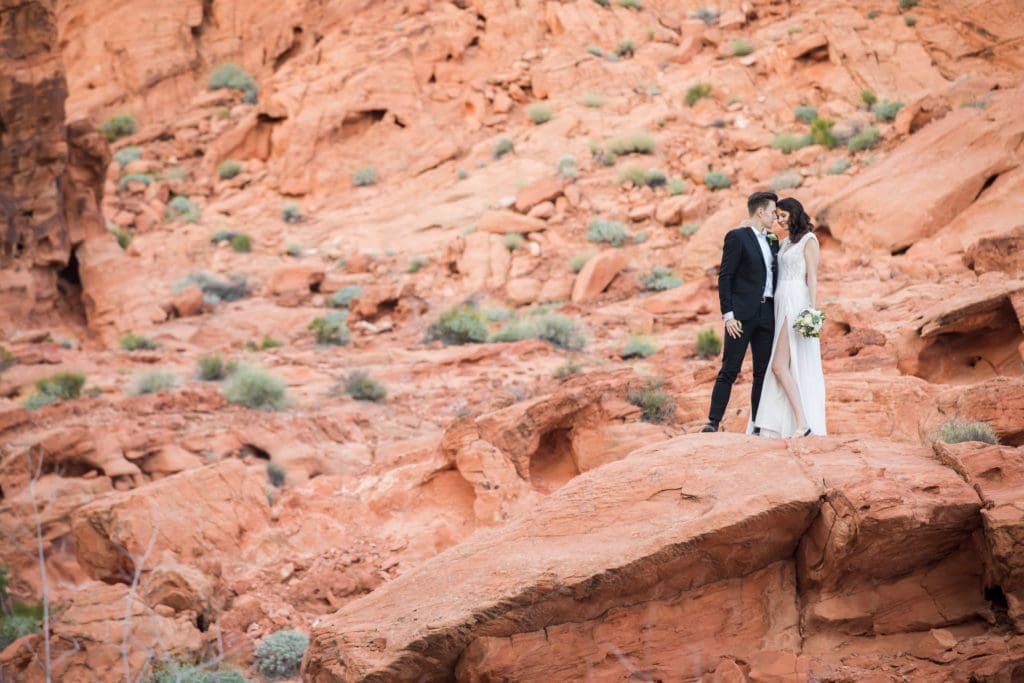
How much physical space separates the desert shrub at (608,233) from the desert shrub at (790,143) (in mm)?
3736

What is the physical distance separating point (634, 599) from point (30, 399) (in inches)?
368

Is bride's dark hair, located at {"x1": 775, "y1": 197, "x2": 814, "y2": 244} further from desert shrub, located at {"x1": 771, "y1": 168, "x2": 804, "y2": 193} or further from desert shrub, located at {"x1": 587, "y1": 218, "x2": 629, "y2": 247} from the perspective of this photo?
desert shrub, located at {"x1": 587, "y1": 218, "x2": 629, "y2": 247}

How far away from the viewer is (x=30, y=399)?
10.9 meters

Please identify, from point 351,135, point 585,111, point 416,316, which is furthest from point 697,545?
point 351,135

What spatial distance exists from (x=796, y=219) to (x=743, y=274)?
19.7 inches

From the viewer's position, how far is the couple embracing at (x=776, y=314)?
5.86m

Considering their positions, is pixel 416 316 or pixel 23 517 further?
pixel 416 316

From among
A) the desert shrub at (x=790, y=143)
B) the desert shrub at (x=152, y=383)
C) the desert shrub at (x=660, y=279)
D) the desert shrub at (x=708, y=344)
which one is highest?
the desert shrub at (x=790, y=143)

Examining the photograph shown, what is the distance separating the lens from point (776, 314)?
604 centimetres

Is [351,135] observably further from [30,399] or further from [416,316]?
[30,399]

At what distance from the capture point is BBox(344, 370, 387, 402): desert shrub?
11.1 m

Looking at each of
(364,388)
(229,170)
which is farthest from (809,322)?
(229,170)

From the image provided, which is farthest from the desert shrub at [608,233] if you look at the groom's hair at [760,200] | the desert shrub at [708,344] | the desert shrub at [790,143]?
the groom's hair at [760,200]

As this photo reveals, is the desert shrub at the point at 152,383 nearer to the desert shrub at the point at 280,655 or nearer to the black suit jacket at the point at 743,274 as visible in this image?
the desert shrub at the point at 280,655
